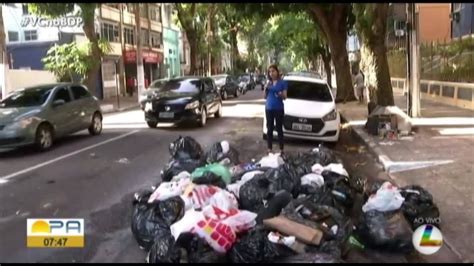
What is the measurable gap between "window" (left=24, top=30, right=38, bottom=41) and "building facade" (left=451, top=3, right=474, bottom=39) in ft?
77.0

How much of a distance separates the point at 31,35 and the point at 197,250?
3093 cm

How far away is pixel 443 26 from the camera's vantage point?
3653 cm

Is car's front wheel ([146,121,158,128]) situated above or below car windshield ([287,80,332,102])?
below

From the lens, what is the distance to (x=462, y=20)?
27688mm

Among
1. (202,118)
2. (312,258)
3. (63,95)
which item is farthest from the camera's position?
(202,118)

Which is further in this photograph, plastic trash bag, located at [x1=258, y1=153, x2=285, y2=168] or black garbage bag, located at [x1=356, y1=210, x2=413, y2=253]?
plastic trash bag, located at [x1=258, y1=153, x2=285, y2=168]

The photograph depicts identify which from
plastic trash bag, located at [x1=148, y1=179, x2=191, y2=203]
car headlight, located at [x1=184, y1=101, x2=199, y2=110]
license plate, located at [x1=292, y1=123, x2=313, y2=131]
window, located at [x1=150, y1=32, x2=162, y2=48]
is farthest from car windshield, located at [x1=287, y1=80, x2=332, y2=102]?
window, located at [x1=150, y1=32, x2=162, y2=48]

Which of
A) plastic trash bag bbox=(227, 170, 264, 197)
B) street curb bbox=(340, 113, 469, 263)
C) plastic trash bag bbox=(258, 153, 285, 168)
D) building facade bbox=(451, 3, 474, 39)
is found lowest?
street curb bbox=(340, 113, 469, 263)

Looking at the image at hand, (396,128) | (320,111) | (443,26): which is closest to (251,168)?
(320,111)

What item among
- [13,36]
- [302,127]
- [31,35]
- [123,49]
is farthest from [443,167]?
[123,49]

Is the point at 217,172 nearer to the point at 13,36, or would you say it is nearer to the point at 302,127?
the point at 302,127

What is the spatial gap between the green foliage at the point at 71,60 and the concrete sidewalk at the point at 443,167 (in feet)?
49.7

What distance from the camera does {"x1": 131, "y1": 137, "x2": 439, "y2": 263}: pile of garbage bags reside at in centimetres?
455

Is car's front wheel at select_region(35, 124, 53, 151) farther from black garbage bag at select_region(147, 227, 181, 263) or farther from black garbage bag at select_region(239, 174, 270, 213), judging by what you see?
black garbage bag at select_region(147, 227, 181, 263)
